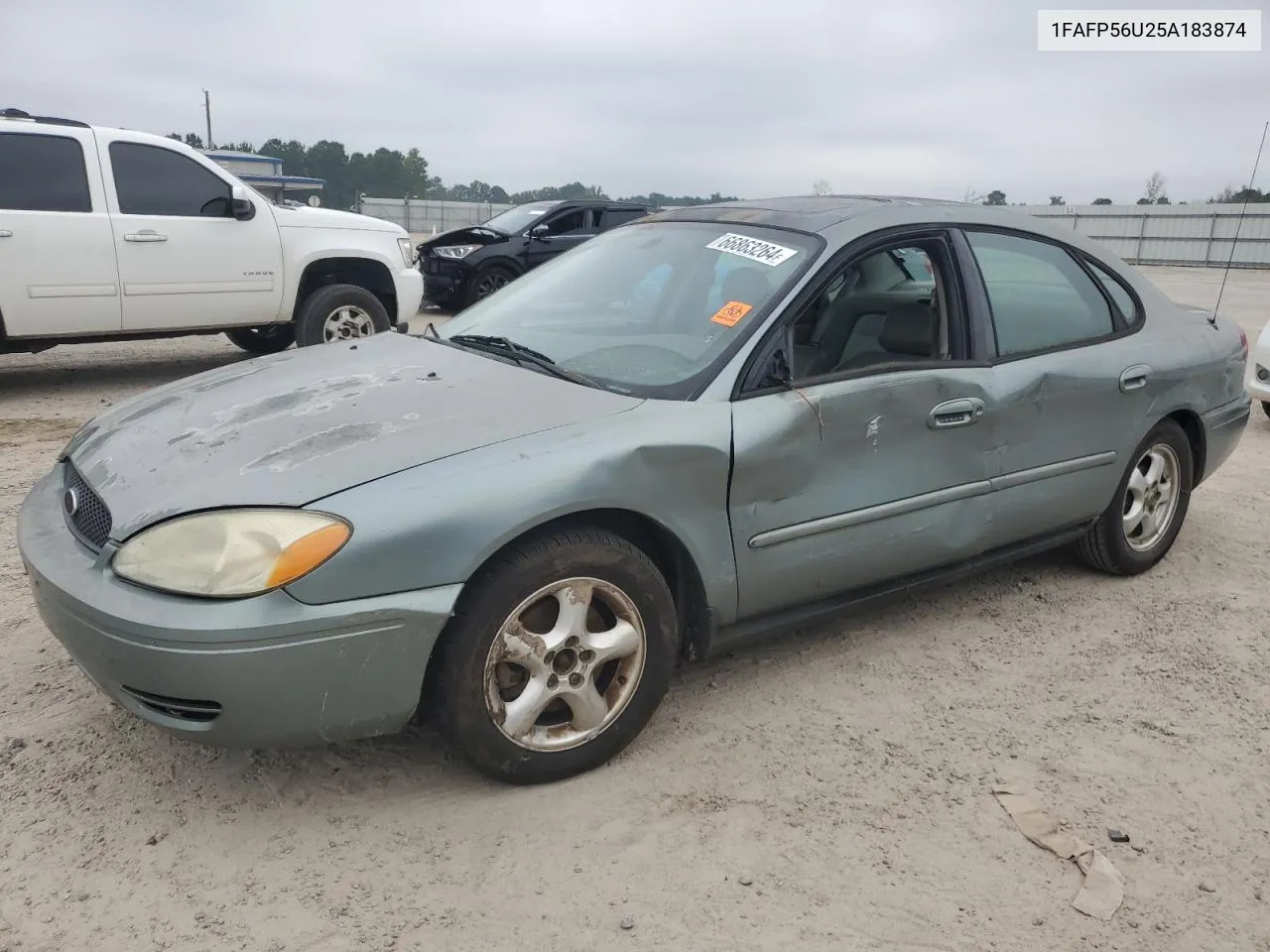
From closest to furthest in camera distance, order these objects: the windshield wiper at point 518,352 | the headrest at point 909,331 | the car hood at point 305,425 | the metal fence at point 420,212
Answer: the car hood at point 305,425 → the windshield wiper at point 518,352 → the headrest at point 909,331 → the metal fence at point 420,212

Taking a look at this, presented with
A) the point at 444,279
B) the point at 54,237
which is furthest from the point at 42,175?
the point at 444,279

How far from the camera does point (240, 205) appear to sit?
24.0ft

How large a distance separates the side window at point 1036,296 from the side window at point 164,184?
5.81 m

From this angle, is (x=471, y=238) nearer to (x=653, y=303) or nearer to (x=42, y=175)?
(x=42, y=175)

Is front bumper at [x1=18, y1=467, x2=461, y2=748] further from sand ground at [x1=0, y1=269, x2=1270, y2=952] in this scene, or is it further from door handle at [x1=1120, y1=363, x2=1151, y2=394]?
door handle at [x1=1120, y1=363, x2=1151, y2=394]

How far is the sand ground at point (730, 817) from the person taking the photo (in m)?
2.15

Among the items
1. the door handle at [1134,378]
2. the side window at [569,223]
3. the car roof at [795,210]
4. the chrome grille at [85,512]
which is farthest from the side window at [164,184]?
the side window at [569,223]

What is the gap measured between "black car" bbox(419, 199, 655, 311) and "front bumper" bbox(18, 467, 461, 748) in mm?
10642

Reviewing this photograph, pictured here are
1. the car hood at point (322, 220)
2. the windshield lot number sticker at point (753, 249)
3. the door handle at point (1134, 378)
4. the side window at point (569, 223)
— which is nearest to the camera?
the windshield lot number sticker at point (753, 249)

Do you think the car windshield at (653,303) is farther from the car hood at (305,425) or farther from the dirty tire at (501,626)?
the dirty tire at (501,626)

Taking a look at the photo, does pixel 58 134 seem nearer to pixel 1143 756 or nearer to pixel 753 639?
pixel 753 639

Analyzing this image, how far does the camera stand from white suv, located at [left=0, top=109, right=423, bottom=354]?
655 centimetres

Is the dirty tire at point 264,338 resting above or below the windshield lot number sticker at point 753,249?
below

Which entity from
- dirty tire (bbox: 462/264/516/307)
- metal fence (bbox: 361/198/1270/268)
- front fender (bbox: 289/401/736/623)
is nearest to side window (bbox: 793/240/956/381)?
front fender (bbox: 289/401/736/623)
